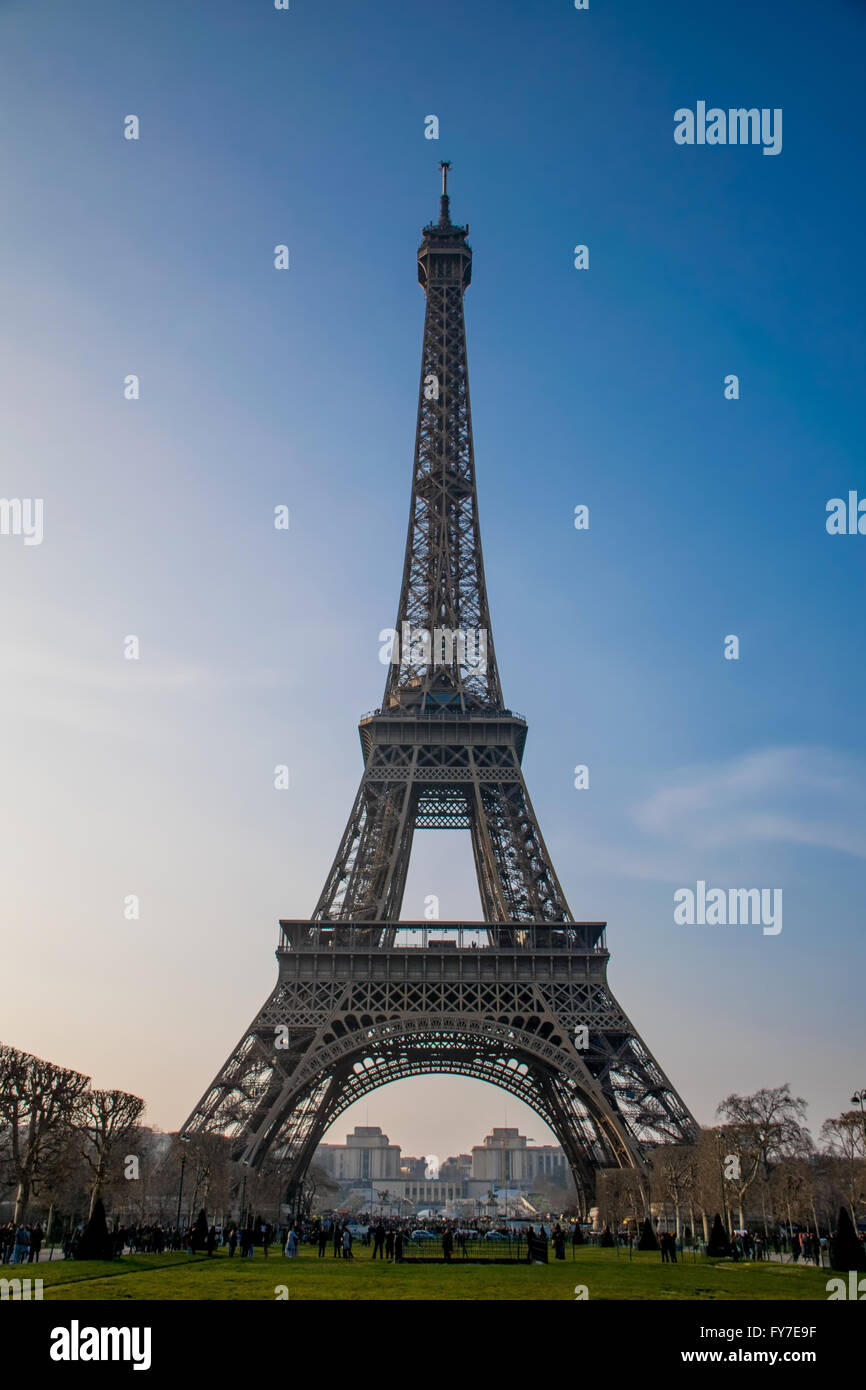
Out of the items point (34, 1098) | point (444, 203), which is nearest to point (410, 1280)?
point (34, 1098)

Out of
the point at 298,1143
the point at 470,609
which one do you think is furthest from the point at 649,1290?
the point at 470,609

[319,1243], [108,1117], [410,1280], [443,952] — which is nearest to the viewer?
[410,1280]

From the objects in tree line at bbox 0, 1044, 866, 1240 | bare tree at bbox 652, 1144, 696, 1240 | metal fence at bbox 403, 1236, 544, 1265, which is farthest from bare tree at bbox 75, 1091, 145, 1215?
bare tree at bbox 652, 1144, 696, 1240

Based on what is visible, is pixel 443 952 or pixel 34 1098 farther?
pixel 443 952

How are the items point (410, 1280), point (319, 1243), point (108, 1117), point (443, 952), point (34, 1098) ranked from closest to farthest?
1. point (410, 1280)
2. point (319, 1243)
3. point (34, 1098)
4. point (108, 1117)
5. point (443, 952)

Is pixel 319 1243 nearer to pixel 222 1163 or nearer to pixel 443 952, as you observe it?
pixel 222 1163

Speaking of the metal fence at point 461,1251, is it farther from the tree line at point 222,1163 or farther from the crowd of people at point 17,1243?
the crowd of people at point 17,1243
